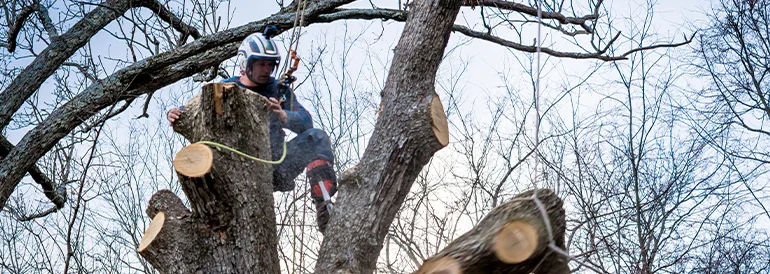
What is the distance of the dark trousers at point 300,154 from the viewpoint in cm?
316

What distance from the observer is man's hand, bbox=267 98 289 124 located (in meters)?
2.81

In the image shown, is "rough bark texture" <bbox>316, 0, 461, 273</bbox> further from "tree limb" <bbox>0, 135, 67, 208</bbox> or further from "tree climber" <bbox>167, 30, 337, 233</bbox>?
"tree limb" <bbox>0, 135, 67, 208</bbox>

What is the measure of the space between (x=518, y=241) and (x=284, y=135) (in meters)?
1.53

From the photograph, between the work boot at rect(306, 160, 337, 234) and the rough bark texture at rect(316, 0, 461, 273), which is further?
the work boot at rect(306, 160, 337, 234)

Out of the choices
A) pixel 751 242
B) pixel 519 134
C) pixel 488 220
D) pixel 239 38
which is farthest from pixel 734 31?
pixel 488 220

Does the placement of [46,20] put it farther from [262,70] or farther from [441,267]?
[441,267]

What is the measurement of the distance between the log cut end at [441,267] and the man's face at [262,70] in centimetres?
173

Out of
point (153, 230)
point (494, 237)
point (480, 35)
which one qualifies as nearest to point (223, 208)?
point (153, 230)

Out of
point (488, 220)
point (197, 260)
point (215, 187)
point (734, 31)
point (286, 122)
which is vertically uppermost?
point (734, 31)

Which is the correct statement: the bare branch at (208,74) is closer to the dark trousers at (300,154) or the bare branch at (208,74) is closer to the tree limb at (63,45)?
the tree limb at (63,45)

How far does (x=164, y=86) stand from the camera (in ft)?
19.4

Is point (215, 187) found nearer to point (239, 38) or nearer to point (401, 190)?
point (401, 190)

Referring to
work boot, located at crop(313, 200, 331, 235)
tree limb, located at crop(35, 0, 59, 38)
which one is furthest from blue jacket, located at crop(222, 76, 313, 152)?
tree limb, located at crop(35, 0, 59, 38)

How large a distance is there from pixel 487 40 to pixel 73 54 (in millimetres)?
3713
